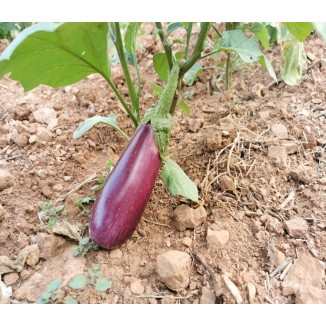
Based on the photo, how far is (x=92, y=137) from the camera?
133 cm

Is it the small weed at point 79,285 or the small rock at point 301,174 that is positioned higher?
the small rock at point 301,174

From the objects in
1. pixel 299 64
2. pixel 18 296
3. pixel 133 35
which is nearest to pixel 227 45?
pixel 133 35

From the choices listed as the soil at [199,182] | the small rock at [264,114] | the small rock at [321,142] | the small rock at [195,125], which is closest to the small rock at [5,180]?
the soil at [199,182]

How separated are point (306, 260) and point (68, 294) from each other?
1.76ft

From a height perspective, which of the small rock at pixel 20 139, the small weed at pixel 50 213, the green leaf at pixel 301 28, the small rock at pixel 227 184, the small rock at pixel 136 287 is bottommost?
the small rock at pixel 136 287

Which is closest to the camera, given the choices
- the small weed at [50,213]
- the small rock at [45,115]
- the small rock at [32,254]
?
the small rock at [32,254]

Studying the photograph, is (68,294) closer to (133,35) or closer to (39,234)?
(39,234)

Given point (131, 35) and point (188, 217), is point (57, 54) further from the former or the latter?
point (188, 217)

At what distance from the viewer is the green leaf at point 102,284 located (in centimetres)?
91

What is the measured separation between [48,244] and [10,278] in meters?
0.11

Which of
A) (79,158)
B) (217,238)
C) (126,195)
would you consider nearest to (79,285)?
(126,195)

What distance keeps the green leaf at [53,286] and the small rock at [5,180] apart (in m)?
0.36

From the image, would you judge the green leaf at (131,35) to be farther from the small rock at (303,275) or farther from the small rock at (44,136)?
the small rock at (303,275)

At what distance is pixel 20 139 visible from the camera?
128 centimetres
